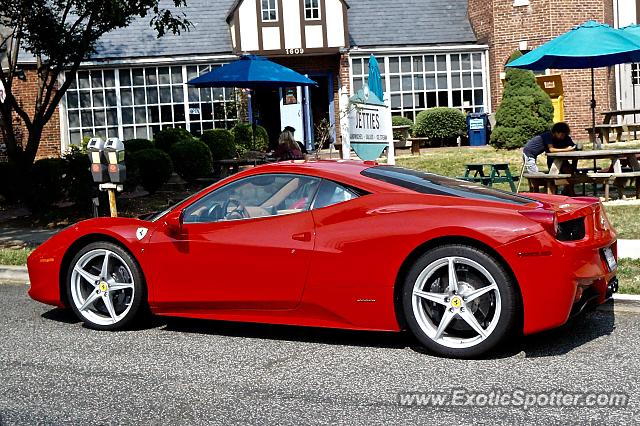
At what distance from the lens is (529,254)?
5.53 metres

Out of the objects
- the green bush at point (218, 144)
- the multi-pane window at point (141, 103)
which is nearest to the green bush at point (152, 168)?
the green bush at point (218, 144)

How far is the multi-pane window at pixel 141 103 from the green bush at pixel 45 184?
11.9 metres

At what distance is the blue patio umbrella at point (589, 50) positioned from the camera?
1337 cm

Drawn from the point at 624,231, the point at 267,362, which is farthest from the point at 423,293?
the point at 624,231

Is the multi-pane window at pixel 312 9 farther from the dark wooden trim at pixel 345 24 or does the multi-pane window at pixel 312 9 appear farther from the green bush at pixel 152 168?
the green bush at pixel 152 168

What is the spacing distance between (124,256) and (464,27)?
23385mm

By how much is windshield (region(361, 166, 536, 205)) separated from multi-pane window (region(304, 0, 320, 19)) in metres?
21.1

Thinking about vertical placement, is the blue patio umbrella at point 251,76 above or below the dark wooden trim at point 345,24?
below

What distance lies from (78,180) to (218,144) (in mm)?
5969

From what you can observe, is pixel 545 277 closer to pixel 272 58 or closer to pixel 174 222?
pixel 174 222

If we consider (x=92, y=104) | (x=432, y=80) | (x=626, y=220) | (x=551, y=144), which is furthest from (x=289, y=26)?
(x=626, y=220)

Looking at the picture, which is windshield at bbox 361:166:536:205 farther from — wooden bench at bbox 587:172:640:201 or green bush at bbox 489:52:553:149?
green bush at bbox 489:52:553:149

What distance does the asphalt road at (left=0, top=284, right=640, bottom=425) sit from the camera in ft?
15.5

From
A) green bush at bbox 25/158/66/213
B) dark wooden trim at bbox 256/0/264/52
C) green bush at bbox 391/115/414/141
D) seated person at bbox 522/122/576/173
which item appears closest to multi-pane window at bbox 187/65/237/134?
dark wooden trim at bbox 256/0/264/52
